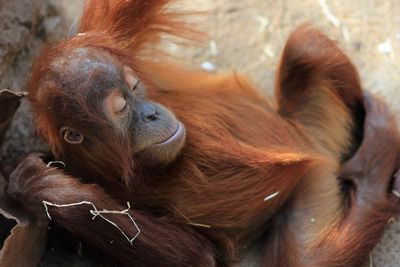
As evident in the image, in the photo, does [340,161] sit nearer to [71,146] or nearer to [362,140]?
[362,140]

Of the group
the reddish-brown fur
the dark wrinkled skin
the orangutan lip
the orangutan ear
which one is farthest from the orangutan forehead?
the dark wrinkled skin

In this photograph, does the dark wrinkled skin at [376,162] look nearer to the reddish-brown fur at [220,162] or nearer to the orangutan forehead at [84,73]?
the reddish-brown fur at [220,162]

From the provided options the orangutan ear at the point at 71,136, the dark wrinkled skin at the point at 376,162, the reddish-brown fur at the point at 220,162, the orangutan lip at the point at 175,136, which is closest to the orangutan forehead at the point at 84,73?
the reddish-brown fur at the point at 220,162

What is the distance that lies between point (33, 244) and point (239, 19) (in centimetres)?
226

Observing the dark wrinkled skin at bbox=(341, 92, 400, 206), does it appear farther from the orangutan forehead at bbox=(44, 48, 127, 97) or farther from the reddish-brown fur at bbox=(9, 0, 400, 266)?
the orangutan forehead at bbox=(44, 48, 127, 97)

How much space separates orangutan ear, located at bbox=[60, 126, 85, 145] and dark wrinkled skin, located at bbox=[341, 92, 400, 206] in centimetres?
137

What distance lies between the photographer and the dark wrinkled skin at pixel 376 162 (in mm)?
A: 2740

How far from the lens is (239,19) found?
3963mm

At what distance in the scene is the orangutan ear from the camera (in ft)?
7.86

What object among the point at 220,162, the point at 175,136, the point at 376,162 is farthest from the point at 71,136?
the point at 376,162

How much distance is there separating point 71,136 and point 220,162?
72 centimetres

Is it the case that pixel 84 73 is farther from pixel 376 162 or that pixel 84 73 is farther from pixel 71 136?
pixel 376 162

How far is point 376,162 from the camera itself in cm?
280

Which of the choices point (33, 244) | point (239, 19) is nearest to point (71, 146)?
point (33, 244)
